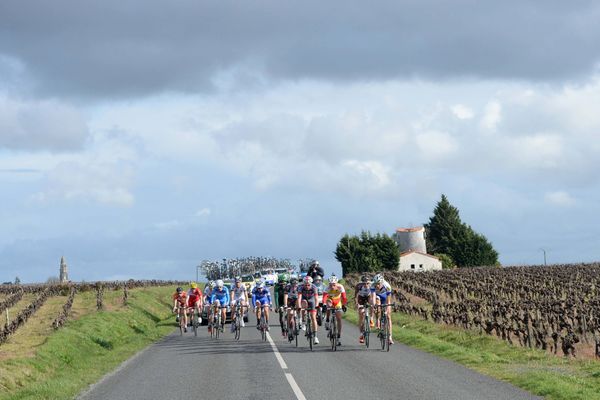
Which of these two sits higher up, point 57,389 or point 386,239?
point 386,239

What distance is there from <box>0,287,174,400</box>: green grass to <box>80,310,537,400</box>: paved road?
801 millimetres

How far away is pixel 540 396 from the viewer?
15.1 metres

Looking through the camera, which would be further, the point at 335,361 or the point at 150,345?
the point at 150,345

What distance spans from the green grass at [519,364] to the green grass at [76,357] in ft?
27.9

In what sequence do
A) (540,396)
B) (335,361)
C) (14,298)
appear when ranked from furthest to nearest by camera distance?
1. (14,298)
2. (335,361)
3. (540,396)

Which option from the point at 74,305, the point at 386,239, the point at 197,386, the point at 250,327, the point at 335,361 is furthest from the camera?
the point at 386,239

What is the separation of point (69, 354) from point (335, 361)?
1096cm

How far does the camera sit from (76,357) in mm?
28422

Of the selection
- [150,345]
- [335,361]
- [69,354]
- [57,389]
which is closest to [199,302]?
A: [150,345]

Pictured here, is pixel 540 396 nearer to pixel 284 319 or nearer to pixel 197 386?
pixel 197 386

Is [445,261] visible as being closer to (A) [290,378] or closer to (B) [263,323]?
(B) [263,323]

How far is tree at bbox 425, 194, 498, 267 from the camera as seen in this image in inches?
5586

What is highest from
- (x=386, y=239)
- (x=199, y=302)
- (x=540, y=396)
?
(x=386, y=239)

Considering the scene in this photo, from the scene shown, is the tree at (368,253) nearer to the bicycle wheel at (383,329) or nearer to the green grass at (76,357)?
the green grass at (76,357)
